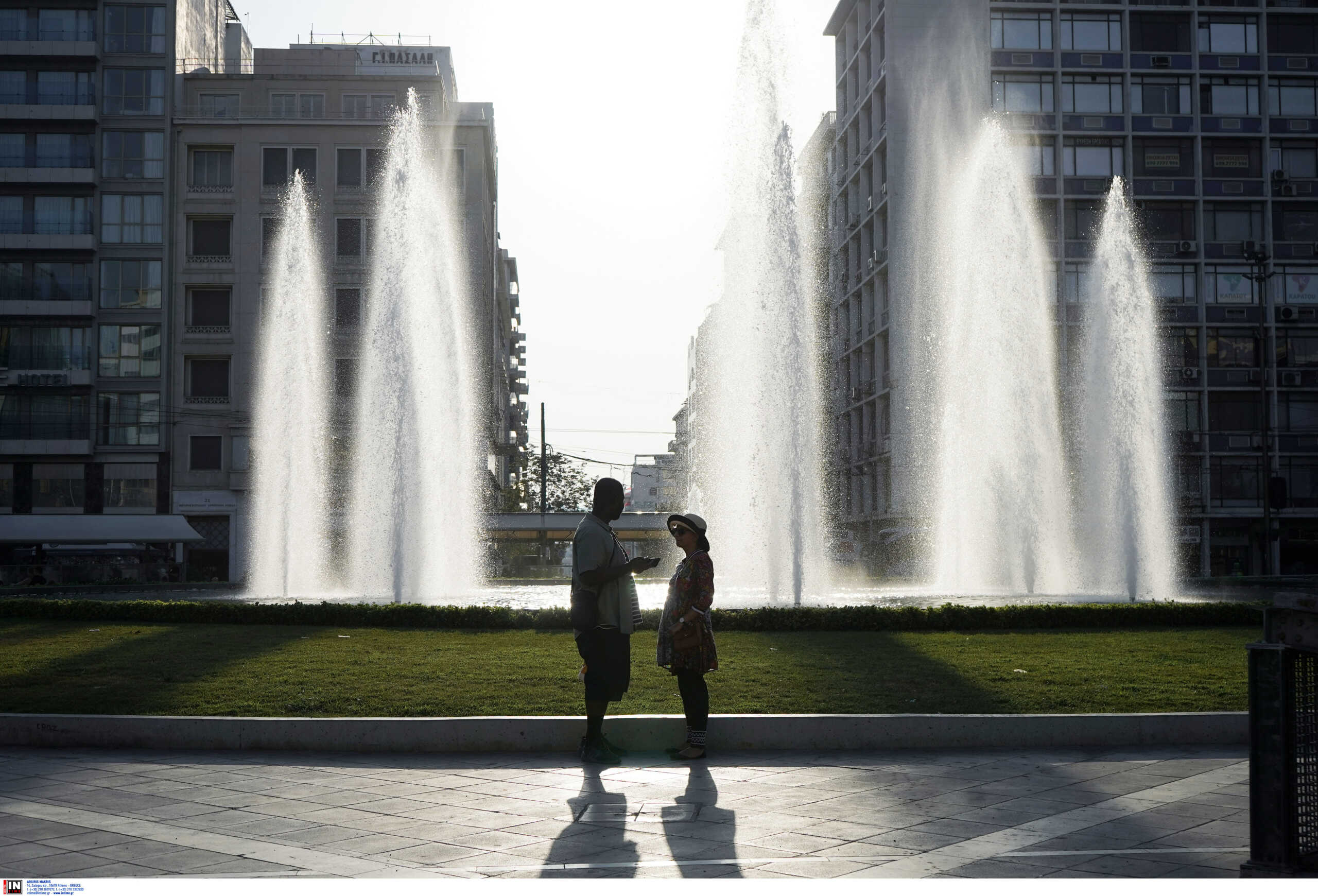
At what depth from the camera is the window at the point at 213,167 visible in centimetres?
5625

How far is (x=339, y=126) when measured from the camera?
5662 centimetres

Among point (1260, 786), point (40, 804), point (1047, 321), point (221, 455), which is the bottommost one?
point (40, 804)

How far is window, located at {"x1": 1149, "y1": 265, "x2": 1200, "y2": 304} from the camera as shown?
186 ft

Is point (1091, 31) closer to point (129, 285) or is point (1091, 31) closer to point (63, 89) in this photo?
point (129, 285)

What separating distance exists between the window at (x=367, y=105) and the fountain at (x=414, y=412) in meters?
25.4

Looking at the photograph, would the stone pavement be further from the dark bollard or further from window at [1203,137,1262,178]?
window at [1203,137,1262,178]

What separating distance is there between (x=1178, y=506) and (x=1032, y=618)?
138 ft

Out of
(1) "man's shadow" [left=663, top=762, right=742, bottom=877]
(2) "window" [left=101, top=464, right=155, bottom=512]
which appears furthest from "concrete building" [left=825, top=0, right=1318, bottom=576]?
(1) "man's shadow" [left=663, top=762, right=742, bottom=877]

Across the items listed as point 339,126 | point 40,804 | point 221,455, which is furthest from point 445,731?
point 339,126

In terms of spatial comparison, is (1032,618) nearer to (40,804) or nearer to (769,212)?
(769,212)

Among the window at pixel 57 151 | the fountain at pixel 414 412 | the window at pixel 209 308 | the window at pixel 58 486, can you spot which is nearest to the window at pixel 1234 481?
the fountain at pixel 414 412

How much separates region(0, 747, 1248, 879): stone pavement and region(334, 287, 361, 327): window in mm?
47208

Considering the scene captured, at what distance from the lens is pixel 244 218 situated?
183ft

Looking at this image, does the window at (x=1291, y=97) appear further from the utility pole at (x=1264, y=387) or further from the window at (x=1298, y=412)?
the window at (x=1298, y=412)
